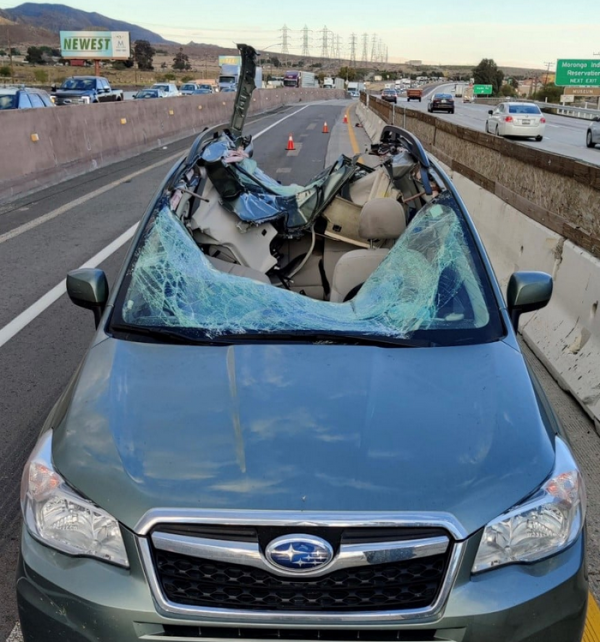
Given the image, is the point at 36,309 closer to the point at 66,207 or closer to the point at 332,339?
the point at 332,339

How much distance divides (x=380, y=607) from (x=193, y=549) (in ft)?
1.80

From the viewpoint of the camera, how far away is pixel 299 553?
7.13ft

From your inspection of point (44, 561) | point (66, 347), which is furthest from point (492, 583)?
point (66, 347)

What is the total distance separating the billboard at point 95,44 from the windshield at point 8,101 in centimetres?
8347

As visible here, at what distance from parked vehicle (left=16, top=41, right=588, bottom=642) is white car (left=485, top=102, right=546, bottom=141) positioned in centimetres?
3373

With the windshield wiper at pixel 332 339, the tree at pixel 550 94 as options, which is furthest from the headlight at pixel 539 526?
the tree at pixel 550 94

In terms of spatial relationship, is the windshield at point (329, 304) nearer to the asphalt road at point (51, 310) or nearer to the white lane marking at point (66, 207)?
the asphalt road at point (51, 310)

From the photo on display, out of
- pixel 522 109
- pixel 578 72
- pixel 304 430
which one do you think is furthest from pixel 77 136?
pixel 578 72

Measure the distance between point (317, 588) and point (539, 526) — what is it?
69 centimetres

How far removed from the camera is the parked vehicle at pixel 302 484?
2182 millimetres

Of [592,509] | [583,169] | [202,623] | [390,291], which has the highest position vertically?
[583,169]

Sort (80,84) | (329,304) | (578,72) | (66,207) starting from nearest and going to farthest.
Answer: (329,304) < (66,207) < (80,84) < (578,72)

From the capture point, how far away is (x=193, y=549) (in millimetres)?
2186

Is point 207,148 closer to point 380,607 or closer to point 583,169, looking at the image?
point 583,169
